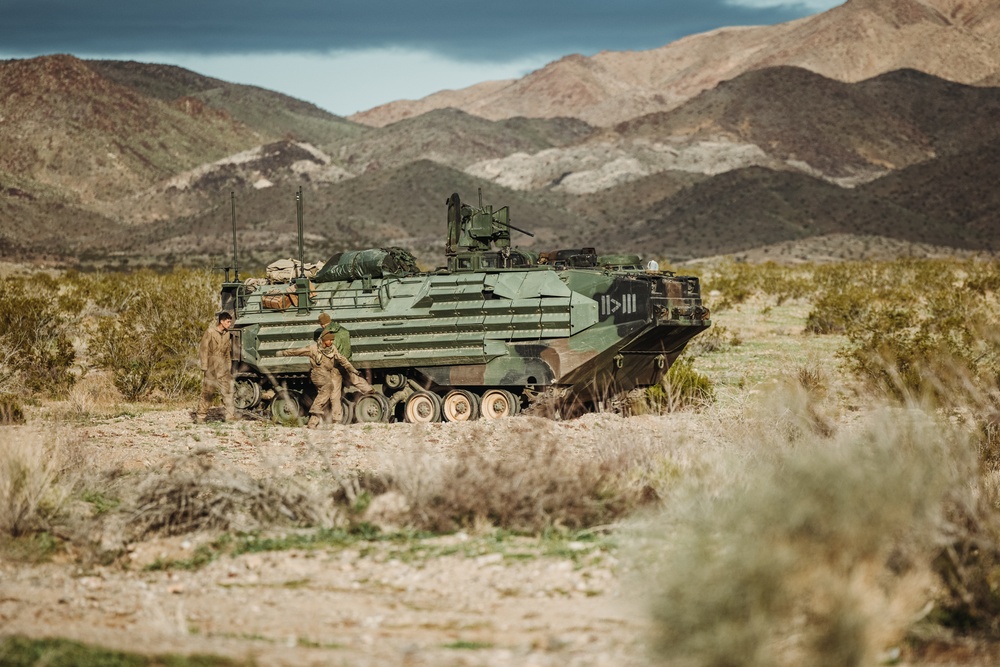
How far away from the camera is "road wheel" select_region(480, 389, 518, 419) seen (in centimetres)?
1546

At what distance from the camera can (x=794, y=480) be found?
21.7ft

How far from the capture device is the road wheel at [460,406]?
15602 mm

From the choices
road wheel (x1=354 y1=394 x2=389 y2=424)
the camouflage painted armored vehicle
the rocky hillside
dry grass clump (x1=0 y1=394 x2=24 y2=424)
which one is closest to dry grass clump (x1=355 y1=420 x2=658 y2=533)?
the camouflage painted armored vehicle

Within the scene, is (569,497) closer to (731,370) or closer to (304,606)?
(304,606)

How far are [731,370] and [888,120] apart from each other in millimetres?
120893

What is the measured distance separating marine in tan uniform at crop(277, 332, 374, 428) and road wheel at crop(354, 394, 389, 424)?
35 cm

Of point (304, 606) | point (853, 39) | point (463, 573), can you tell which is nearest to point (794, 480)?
point (463, 573)

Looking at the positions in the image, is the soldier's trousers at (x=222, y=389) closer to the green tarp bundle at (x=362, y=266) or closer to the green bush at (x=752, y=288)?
the green tarp bundle at (x=362, y=266)

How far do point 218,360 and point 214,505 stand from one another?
707 centimetres

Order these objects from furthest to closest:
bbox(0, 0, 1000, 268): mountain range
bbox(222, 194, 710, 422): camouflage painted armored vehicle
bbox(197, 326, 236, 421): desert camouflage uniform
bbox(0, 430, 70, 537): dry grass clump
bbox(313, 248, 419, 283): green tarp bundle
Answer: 1. bbox(0, 0, 1000, 268): mountain range
2. bbox(313, 248, 419, 283): green tarp bundle
3. bbox(197, 326, 236, 421): desert camouflage uniform
4. bbox(222, 194, 710, 422): camouflage painted armored vehicle
5. bbox(0, 430, 70, 537): dry grass clump

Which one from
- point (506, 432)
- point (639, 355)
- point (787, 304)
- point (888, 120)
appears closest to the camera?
point (506, 432)

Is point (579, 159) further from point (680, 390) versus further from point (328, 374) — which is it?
point (328, 374)

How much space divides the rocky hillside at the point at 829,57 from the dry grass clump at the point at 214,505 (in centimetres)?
14815

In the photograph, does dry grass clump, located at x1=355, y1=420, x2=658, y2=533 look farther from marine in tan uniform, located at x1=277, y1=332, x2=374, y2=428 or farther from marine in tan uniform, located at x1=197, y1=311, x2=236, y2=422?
marine in tan uniform, located at x1=197, y1=311, x2=236, y2=422
